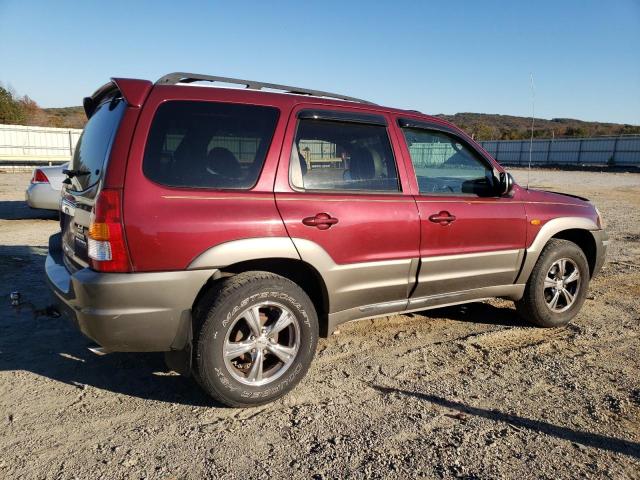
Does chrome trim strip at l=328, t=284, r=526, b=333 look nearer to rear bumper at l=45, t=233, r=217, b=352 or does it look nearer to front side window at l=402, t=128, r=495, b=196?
front side window at l=402, t=128, r=495, b=196

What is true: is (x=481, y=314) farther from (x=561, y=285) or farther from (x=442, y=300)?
(x=442, y=300)

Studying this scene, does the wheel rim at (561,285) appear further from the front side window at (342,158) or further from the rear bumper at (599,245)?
the front side window at (342,158)

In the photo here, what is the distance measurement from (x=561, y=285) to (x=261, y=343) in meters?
2.96

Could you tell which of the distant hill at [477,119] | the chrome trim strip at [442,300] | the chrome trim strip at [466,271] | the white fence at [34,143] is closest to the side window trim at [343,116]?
the chrome trim strip at [466,271]

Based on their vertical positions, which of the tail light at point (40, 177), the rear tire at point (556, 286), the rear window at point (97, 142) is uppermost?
the rear window at point (97, 142)

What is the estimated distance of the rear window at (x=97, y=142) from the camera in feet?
9.34

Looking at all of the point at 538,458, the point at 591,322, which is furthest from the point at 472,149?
the point at 538,458

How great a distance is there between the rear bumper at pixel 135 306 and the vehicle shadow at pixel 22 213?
7.96 m

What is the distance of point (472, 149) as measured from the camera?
13.5ft

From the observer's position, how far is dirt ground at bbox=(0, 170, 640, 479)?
2486 mm

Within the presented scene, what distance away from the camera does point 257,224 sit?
2.94 m

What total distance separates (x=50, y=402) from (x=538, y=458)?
2.87m

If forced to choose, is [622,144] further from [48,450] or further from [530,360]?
[48,450]

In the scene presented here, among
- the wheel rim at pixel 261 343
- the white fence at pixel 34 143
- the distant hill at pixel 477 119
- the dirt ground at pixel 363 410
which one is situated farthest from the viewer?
the distant hill at pixel 477 119
